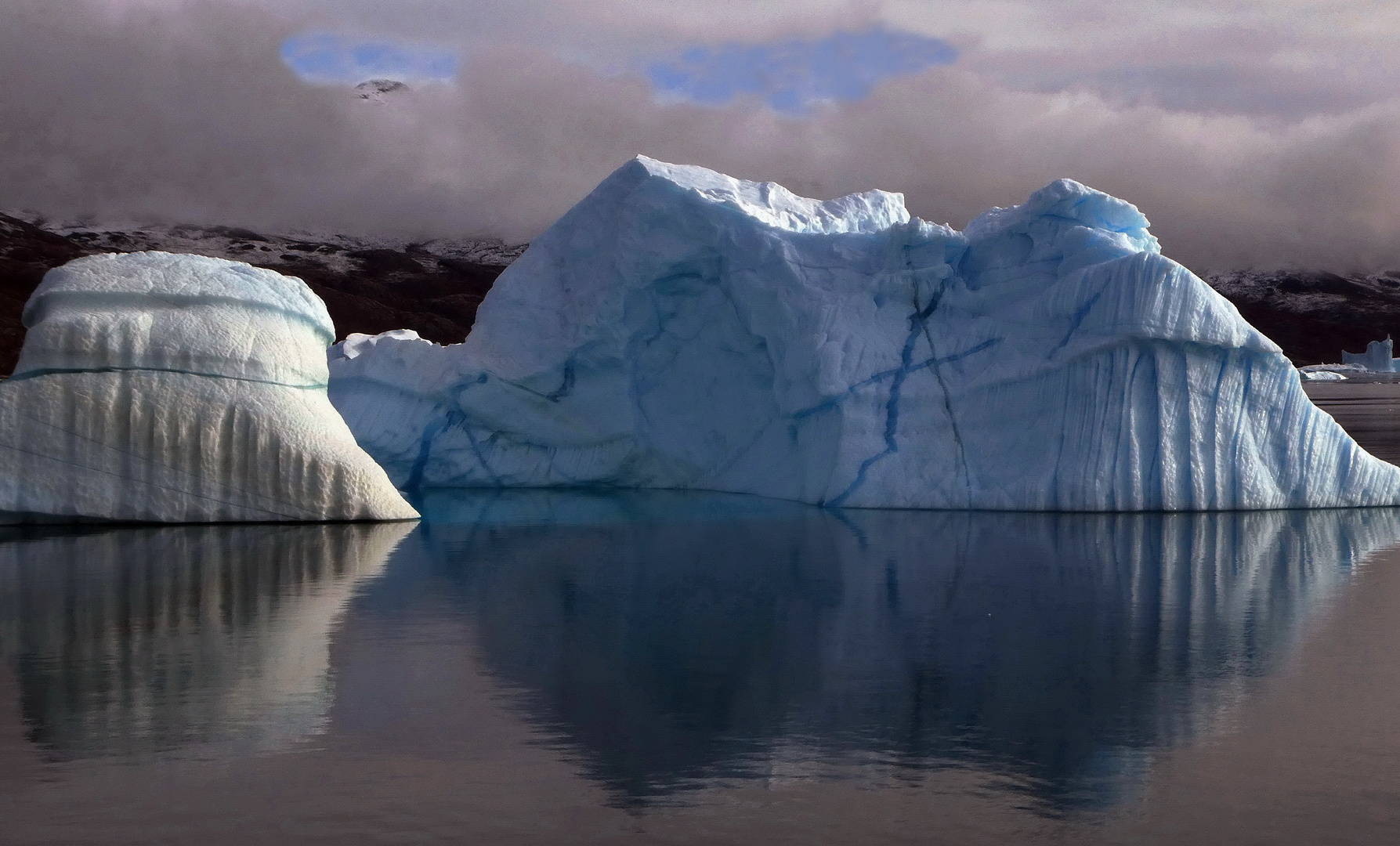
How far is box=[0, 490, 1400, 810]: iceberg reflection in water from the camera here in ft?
13.8

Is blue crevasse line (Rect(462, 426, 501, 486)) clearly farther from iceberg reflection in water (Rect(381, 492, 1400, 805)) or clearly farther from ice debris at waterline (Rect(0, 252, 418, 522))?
ice debris at waterline (Rect(0, 252, 418, 522))

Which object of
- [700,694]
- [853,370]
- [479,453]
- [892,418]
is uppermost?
[853,370]

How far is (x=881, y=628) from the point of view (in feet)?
20.0

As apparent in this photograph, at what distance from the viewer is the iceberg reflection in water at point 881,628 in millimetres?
4203

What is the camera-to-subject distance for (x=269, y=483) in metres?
9.88

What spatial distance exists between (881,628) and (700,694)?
4.80ft

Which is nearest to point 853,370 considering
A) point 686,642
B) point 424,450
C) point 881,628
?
point 424,450

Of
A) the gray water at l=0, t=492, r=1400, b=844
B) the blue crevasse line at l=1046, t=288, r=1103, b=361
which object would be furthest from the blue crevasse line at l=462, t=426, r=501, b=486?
the blue crevasse line at l=1046, t=288, r=1103, b=361

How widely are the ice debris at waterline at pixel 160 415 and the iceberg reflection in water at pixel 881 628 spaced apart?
1058 mm

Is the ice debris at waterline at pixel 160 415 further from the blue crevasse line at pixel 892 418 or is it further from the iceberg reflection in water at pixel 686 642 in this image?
the blue crevasse line at pixel 892 418

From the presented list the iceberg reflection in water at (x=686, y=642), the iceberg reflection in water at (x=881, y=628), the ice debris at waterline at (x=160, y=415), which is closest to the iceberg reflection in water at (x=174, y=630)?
the iceberg reflection in water at (x=686, y=642)

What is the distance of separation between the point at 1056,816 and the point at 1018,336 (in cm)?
795

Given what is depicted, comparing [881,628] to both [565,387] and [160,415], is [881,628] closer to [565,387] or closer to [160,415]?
[160,415]

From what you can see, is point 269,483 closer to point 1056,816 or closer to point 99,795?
point 99,795
